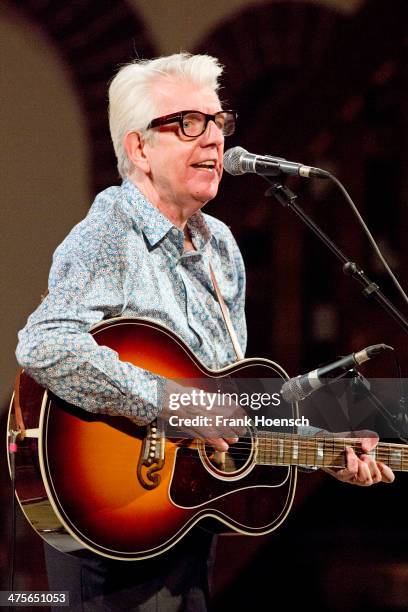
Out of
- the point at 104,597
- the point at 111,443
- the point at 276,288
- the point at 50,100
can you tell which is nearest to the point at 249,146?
the point at 276,288

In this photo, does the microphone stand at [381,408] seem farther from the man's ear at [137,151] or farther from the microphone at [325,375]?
the man's ear at [137,151]

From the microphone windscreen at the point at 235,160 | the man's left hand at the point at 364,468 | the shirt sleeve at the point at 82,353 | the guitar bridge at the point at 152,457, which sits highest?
the microphone windscreen at the point at 235,160

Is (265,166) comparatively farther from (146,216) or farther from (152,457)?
(152,457)

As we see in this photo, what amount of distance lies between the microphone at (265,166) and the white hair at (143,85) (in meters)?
0.22

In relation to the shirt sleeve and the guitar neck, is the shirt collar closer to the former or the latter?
the shirt sleeve

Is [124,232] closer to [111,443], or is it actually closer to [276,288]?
[111,443]

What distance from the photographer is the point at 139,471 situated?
5.95 ft

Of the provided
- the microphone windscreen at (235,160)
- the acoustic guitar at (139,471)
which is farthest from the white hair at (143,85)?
the acoustic guitar at (139,471)

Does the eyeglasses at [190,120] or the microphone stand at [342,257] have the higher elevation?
the eyeglasses at [190,120]

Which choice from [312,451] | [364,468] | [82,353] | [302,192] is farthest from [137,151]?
[302,192]

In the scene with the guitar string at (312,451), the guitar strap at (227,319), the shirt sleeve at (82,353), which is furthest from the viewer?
the guitar strap at (227,319)

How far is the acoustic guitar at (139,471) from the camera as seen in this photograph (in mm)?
1755

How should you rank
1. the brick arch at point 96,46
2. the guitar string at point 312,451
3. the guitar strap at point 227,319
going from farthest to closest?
the brick arch at point 96,46 → the guitar strap at point 227,319 → the guitar string at point 312,451

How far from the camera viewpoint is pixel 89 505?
1.78 metres
